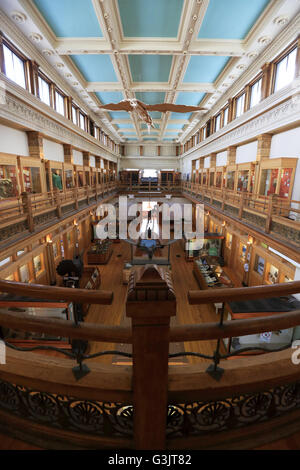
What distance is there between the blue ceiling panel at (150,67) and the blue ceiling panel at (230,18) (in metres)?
2.14

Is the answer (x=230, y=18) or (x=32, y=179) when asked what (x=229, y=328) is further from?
(x=32, y=179)

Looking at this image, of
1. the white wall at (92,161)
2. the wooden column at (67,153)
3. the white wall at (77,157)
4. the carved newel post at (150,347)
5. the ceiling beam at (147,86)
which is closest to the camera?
the carved newel post at (150,347)

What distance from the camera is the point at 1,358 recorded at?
62.7 inches

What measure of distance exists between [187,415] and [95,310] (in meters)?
7.15

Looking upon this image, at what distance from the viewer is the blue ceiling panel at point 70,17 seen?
625cm

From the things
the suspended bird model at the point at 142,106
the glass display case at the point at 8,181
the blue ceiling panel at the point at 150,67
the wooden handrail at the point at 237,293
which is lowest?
the wooden handrail at the point at 237,293

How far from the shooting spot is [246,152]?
11008mm

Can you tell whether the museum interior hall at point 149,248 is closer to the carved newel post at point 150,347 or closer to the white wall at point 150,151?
the carved newel post at point 150,347

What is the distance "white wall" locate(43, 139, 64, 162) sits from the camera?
10352mm

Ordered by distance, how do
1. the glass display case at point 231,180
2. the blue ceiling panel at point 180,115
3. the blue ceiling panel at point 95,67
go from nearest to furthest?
1. the blue ceiling panel at point 95,67
2. the glass display case at point 231,180
3. the blue ceiling panel at point 180,115

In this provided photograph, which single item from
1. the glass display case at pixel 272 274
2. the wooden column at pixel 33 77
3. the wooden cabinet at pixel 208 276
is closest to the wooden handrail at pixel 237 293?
the glass display case at pixel 272 274
